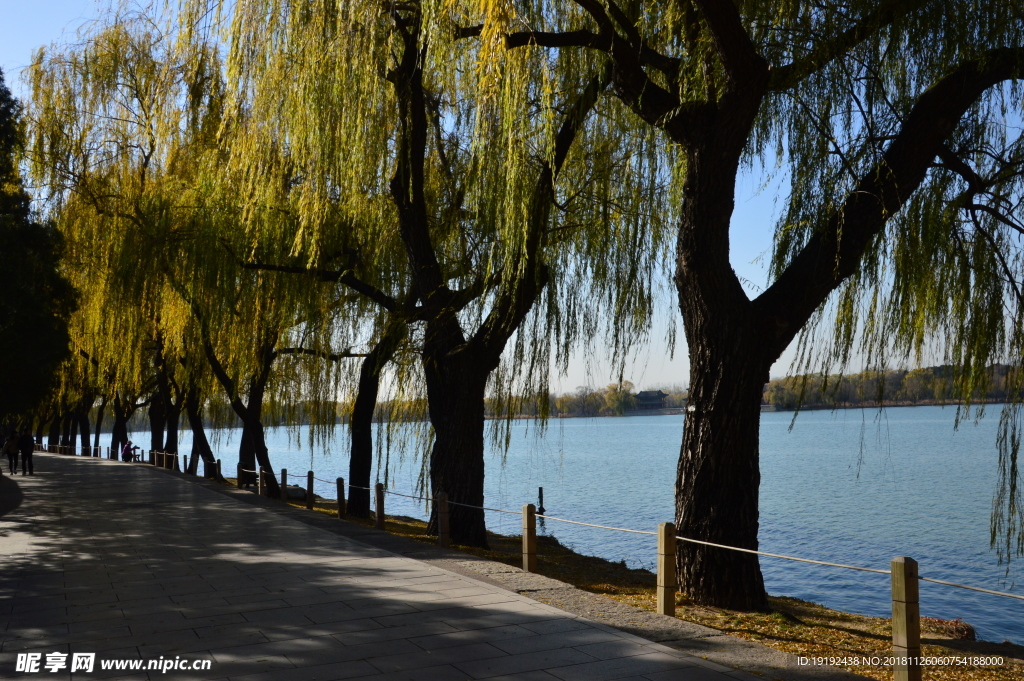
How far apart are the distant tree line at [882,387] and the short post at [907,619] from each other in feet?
10.8

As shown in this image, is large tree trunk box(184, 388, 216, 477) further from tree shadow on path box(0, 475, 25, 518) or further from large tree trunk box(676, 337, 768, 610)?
large tree trunk box(676, 337, 768, 610)

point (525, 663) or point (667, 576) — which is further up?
point (667, 576)

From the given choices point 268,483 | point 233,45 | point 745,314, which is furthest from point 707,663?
point 268,483

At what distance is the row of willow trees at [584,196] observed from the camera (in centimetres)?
734

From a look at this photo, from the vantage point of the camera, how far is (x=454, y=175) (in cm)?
1204

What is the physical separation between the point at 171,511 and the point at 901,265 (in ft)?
39.7

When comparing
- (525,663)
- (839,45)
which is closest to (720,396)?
(839,45)

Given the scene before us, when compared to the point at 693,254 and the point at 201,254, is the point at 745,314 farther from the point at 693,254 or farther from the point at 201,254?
the point at 201,254

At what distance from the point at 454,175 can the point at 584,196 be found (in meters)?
2.61

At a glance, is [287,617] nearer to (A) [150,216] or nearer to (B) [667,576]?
(B) [667,576]

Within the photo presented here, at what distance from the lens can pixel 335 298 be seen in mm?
14750

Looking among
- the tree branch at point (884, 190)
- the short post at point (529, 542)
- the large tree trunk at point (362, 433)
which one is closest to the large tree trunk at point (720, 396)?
the tree branch at point (884, 190)

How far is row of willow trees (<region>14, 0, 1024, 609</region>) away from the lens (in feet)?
24.1

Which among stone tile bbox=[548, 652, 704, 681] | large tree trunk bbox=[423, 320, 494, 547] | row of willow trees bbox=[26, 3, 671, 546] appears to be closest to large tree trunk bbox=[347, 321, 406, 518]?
row of willow trees bbox=[26, 3, 671, 546]
